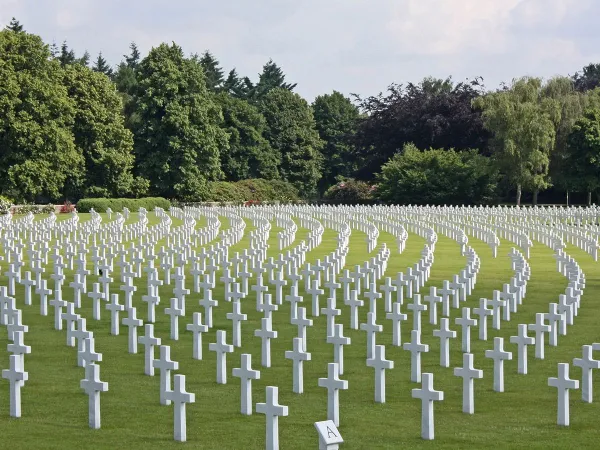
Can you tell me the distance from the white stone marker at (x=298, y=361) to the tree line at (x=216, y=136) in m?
57.8

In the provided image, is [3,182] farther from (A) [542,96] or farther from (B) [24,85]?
(A) [542,96]

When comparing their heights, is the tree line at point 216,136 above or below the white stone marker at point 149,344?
above

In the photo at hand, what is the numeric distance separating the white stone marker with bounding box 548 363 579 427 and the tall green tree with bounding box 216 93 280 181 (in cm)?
8606

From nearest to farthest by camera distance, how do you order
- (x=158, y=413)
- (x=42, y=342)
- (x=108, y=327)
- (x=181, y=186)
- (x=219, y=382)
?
(x=158, y=413) < (x=219, y=382) < (x=42, y=342) < (x=108, y=327) < (x=181, y=186)

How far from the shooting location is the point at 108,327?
58.7 feet

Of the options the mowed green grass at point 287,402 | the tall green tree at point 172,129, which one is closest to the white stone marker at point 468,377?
the mowed green grass at point 287,402

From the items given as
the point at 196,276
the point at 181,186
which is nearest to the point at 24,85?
the point at 181,186

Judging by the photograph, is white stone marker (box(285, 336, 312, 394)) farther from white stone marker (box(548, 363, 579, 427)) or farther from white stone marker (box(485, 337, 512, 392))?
white stone marker (box(548, 363, 579, 427))

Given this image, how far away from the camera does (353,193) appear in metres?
91.6

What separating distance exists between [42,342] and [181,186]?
6583 cm

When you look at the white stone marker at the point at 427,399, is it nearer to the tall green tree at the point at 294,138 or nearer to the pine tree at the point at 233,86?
the tall green tree at the point at 294,138

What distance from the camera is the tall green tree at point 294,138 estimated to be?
106 metres

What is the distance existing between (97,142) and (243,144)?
23446 millimetres

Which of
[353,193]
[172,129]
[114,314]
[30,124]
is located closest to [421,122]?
[353,193]
